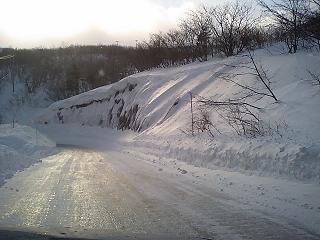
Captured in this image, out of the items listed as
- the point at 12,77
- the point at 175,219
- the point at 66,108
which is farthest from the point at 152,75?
the point at 12,77

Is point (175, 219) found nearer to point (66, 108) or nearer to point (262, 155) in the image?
point (262, 155)

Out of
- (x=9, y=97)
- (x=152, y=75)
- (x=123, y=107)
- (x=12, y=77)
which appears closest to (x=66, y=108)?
(x=123, y=107)

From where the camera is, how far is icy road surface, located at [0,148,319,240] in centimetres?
675

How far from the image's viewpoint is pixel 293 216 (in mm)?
7664

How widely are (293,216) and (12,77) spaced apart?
100909 mm

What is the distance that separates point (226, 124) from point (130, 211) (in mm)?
10903

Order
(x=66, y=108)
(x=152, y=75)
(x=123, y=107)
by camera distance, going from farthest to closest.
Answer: (x=66, y=108) → (x=123, y=107) → (x=152, y=75)

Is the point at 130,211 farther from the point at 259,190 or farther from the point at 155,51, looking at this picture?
the point at 155,51

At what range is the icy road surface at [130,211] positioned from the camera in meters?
6.75

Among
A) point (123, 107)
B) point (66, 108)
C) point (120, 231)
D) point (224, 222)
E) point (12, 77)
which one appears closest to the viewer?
point (120, 231)

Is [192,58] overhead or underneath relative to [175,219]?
overhead

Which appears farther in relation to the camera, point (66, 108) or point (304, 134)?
point (66, 108)

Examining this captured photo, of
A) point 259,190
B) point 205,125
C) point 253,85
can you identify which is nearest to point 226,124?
point 205,125

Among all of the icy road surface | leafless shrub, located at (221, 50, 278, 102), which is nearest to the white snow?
the icy road surface
